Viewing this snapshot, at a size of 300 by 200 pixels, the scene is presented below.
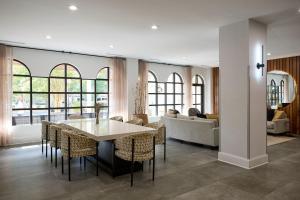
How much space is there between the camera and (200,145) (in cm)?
642

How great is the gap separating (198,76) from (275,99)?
3760 millimetres

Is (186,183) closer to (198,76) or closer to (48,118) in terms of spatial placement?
(48,118)

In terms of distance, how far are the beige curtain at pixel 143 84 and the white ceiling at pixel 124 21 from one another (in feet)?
7.21

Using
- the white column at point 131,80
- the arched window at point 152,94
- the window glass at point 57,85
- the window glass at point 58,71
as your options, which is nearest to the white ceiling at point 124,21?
the window glass at point 58,71

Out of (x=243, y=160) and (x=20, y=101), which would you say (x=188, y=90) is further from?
(x=20, y=101)

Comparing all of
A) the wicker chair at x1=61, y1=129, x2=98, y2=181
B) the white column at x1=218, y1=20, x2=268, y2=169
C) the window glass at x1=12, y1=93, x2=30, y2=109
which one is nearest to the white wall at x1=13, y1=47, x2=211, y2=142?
the window glass at x1=12, y1=93, x2=30, y2=109

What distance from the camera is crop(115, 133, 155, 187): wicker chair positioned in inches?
140

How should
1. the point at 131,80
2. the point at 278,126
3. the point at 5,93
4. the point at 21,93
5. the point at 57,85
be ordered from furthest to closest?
the point at 131,80
the point at 278,126
the point at 57,85
the point at 21,93
the point at 5,93

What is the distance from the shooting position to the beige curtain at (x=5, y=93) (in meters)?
6.18

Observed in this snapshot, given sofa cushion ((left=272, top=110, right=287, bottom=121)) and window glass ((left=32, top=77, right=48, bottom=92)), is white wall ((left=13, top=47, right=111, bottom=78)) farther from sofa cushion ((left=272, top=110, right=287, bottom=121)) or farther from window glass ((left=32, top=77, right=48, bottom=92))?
sofa cushion ((left=272, top=110, right=287, bottom=121))

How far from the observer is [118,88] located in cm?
828

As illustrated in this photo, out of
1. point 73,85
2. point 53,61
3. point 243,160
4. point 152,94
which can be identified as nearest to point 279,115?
point 243,160

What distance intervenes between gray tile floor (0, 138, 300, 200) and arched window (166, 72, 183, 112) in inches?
214

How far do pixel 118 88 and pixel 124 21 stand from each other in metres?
4.10
